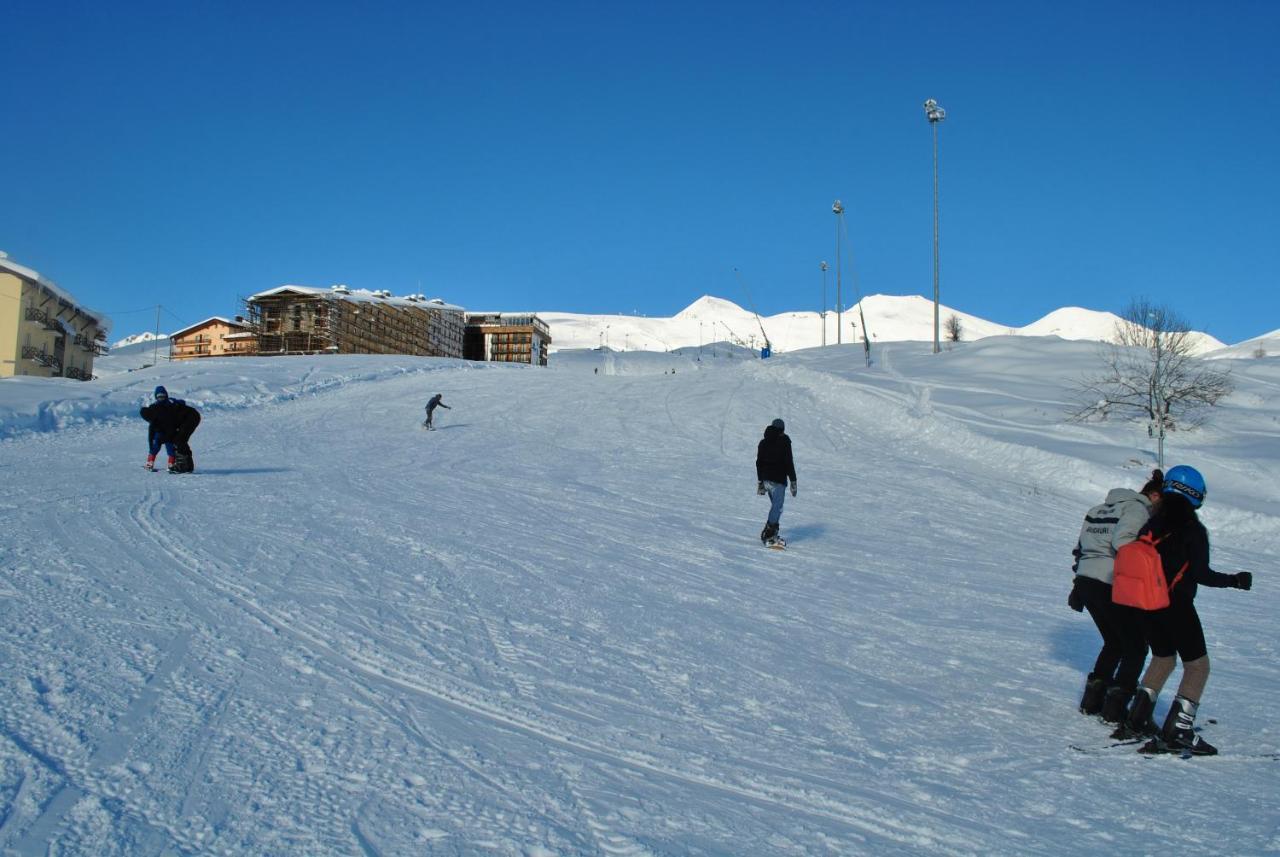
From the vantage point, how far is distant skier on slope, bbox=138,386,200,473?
15.2 meters

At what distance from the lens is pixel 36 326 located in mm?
56188

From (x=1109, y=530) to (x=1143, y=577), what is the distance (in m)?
0.67

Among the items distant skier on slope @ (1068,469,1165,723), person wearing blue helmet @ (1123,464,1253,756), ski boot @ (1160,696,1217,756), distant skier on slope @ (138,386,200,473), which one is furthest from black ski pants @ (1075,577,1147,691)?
distant skier on slope @ (138,386,200,473)

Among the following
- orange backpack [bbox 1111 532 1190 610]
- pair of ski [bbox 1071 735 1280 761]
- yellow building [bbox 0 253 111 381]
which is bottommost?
pair of ski [bbox 1071 735 1280 761]

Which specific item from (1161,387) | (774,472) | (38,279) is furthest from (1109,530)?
(38,279)

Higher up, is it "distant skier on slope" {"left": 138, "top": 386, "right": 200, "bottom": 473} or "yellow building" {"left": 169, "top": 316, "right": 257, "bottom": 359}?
"yellow building" {"left": 169, "top": 316, "right": 257, "bottom": 359}

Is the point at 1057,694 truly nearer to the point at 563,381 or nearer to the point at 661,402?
the point at 661,402

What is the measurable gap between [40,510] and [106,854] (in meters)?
9.01

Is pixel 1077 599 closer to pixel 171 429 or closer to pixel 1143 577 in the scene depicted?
pixel 1143 577

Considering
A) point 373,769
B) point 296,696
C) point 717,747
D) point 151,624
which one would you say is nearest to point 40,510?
point 151,624

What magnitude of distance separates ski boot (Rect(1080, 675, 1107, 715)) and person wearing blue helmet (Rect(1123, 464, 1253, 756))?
0.41 meters

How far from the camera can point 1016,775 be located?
502 centimetres

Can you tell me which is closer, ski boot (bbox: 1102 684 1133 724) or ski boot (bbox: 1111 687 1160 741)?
ski boot (bbox: 1111 687 1160 741)

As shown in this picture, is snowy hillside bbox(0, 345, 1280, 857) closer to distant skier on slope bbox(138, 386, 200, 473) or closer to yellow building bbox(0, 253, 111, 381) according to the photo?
distant skier on slope bbox(138, 386, 200, 473)
